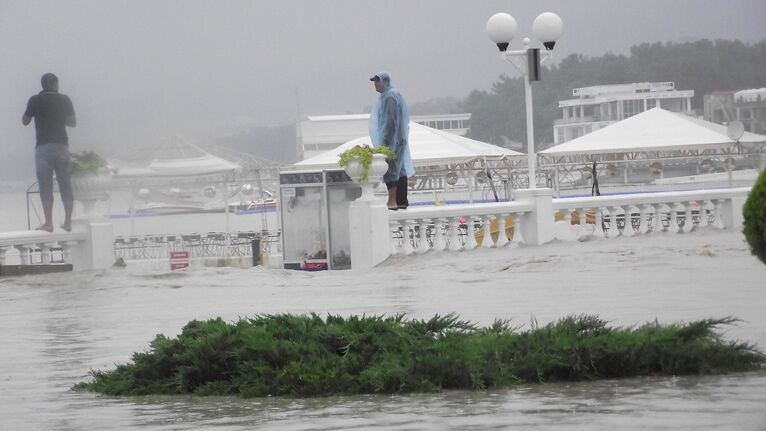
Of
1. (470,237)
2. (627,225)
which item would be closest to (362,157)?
(470,237)

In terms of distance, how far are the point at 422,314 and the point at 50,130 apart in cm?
979

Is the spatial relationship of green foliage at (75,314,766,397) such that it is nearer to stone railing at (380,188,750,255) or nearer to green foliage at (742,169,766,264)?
green foliage at (742,169,766,264)

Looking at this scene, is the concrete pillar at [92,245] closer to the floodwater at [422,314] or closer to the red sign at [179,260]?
the floodwater at [422,314]

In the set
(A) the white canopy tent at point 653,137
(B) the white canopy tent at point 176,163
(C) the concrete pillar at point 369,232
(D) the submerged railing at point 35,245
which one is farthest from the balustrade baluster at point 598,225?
(A) the white canopy tent at point 653,137

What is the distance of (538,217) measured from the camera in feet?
57.0

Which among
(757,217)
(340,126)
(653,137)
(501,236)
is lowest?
(501,236)

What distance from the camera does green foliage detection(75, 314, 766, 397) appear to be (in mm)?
5918

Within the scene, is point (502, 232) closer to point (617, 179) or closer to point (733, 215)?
point (733, 215)

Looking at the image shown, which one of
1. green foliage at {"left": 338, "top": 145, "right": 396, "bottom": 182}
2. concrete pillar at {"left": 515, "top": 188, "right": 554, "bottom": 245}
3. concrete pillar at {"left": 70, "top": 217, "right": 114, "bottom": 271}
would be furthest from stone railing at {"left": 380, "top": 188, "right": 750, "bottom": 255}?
concrete pillar at {"left": 70, "top": 217, "right": 114, "bottom": 271}

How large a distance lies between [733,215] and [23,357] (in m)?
13.5

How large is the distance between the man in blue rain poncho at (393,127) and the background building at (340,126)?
6171 cm

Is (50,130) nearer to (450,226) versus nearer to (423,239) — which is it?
(423,239)

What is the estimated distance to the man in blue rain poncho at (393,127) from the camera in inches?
682

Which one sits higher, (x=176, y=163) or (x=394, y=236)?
(x=176, y=163)
